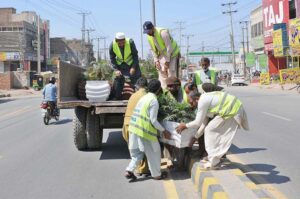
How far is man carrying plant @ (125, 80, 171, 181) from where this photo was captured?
707cm

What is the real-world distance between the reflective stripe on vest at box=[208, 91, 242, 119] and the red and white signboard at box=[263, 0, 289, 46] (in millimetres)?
41918

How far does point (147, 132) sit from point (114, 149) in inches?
140

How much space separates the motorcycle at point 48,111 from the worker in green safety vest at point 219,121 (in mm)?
10541

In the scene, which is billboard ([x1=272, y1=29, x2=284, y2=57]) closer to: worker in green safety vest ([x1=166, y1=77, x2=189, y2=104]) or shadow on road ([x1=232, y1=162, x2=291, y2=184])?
worker in green safety vest ([x1=166, y1=77, x2=189, y2=104])

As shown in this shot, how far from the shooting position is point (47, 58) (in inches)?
3565

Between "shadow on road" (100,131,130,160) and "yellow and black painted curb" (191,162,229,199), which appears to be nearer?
"yellow and black painted curb" (191,162,229,199)

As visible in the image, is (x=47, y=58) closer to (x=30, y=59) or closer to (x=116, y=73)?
(x=30, y=59)

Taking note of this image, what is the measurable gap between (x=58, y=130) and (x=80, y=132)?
17.2ft

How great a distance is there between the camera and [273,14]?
50.2 metres

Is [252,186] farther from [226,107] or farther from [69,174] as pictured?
[69,174]

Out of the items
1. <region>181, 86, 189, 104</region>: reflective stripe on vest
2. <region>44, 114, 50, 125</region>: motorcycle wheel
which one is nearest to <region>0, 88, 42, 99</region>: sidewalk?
<region>44, 114, 50, 125</region>: motorcycle wheel

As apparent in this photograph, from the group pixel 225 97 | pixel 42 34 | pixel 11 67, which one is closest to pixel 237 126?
pixel 225 97

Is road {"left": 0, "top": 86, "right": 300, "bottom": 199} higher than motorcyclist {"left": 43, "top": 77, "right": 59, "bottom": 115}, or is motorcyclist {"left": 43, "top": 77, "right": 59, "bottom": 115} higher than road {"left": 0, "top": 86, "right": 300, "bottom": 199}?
motorcyclist {"left": 43, "top": 77, "right": 59, "bottom": 115}

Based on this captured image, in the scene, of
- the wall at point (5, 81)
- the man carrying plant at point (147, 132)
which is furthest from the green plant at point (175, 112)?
the wall at point (5, 81)
